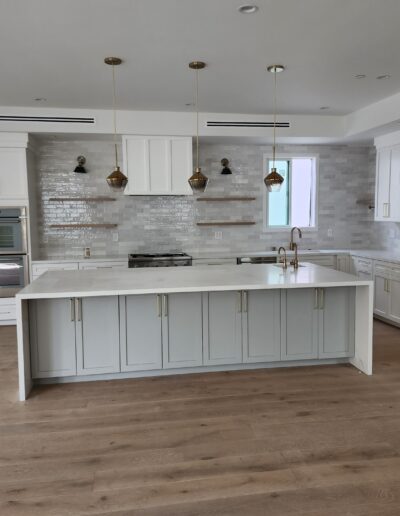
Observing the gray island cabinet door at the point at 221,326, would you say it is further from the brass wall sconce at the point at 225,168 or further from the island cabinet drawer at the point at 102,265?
the brass wall sconce at the point at 225,168

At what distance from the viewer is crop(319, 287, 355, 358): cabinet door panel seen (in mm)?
4316

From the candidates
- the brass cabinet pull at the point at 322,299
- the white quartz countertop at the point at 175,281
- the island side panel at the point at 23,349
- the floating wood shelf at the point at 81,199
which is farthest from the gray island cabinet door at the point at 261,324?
the floating wood shelf at the point at 81,199

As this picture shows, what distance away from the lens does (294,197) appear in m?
7.25

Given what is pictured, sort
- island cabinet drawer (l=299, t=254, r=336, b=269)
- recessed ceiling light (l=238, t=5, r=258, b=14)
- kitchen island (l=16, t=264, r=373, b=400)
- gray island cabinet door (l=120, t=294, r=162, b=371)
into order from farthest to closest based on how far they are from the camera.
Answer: island cabinet drawer (l=299, t=254, r=336, b=269)
gray island cabinet door (l=120, t=294, r=162, b=371)
kitchen island (l=16, t=264, r=373, b=400)
recessed ceiling light (l=238, t=5, r=258, b=14)

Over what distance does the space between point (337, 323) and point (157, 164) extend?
3.19 meters

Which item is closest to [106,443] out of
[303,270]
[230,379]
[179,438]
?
[179,438]

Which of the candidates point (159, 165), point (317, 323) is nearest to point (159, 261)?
point (159, 165)

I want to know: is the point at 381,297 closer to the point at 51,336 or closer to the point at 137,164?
the point at 137,164

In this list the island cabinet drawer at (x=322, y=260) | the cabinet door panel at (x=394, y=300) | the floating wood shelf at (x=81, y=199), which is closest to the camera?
the cabinet door panel at (x=394, y=300)

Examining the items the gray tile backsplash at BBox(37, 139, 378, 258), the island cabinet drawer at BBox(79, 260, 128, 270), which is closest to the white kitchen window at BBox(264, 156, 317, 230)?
the gray tile backsplash at BBox(37, 139, 378, 258)

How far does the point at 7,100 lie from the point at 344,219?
16.7 feet

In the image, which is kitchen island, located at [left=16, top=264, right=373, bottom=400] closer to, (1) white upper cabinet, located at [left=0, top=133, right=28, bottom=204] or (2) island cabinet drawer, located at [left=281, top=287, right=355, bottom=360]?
(2) island cabinet drawer, located at [left=281, top=287, right=355, bottom=360]

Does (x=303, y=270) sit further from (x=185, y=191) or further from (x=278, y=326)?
(x=185, y=191)

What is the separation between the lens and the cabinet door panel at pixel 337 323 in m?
4.32
